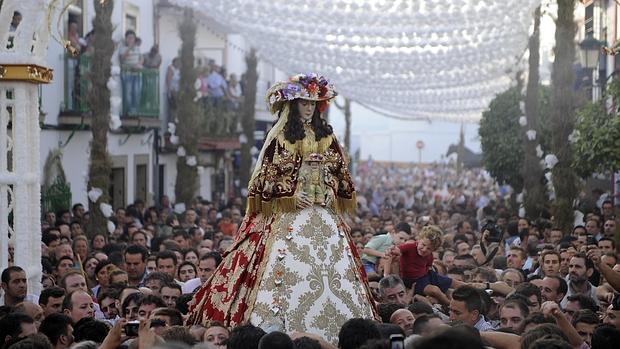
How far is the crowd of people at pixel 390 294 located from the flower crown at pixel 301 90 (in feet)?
3.76

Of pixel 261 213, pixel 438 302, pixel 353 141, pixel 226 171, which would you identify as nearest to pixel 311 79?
pixel 261 213

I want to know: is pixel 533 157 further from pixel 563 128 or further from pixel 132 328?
pixel 132 328

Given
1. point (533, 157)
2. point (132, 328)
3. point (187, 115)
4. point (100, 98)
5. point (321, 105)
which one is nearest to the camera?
point (132, 328)

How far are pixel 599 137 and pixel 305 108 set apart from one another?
23.9 feet

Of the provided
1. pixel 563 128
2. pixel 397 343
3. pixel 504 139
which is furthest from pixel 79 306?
pixel 504 139

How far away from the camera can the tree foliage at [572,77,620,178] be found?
51.1 ft

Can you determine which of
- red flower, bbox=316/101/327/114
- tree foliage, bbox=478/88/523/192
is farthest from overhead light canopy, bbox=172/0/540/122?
red flower, bbox=316/101/327/114

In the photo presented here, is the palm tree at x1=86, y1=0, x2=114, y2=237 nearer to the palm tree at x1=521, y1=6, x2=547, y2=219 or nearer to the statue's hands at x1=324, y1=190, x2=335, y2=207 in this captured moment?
the palm tree at x1=521, y1=6, x2=547, y2=219

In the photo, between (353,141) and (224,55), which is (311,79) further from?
(353,141)

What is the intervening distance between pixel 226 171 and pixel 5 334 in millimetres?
28034

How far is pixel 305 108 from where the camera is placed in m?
9.53

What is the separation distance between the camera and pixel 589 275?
11047mm

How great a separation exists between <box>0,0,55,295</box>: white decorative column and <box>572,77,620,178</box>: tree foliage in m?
6.70

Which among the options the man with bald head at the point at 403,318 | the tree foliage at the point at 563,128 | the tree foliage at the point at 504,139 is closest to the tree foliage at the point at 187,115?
the tree foliage at the point at 504,139
